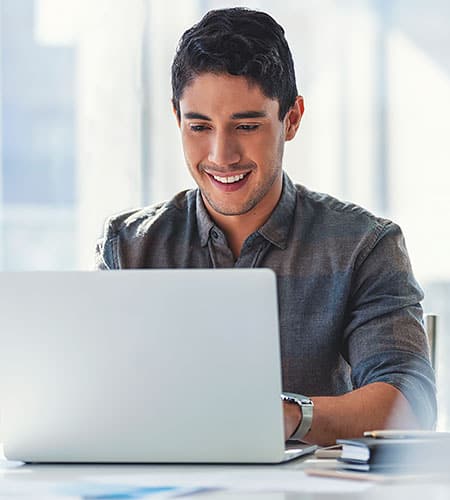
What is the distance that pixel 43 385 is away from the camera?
133 centimetres

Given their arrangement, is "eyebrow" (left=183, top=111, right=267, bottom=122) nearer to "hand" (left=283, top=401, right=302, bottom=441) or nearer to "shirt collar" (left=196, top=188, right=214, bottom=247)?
"shirt collar" (left=196, top=188, right=214, bottom=247)

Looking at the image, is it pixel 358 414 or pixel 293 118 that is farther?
pixel 293 118

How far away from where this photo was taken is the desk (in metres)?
1.18

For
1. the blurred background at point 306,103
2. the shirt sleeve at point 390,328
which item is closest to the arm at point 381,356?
the shirt sleeve at point 390,328

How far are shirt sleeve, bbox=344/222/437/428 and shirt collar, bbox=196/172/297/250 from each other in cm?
16

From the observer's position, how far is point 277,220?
6.55 feet

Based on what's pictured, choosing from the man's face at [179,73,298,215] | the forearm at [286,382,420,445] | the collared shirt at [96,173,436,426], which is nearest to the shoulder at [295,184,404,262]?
the collared shirt at [96,173,436,426]

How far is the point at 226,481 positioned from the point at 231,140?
2.61 ft

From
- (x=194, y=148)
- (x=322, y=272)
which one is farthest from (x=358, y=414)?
(x=194, y=148)

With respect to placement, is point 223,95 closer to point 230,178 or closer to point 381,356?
point 230,178

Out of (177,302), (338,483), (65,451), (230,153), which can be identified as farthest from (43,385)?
(230,153)

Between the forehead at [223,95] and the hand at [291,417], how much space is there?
1.99 feet

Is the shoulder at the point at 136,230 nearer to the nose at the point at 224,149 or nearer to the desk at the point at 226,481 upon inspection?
the nose at the point at 224,149

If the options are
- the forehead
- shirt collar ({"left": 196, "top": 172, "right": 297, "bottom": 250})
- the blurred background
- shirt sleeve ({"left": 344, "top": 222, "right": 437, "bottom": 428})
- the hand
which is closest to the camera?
the hand
